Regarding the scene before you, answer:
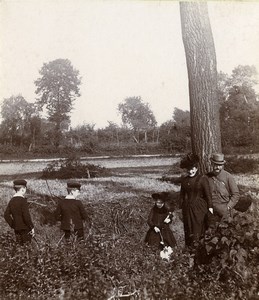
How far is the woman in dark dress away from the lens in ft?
15.1

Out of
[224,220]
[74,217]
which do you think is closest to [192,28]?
[224,220]

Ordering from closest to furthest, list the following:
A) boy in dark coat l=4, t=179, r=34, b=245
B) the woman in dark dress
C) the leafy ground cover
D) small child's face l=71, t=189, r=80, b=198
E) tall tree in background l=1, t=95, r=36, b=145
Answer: the leafy ground cover, the woman in dark dress, boy in dark coat l=4, t=179, r=34, b=245, small child's face l=71, t=189, r=80, b=198, tall tree in background l=1, t=95, r=36, b=145

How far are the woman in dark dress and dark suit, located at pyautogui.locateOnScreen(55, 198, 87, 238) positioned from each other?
1.22 metres

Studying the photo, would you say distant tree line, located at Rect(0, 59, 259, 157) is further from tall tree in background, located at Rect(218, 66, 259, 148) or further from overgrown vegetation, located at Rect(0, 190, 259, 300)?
overgrown vegetation, located at Rect(0, 190, 259, 300)

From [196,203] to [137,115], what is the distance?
1.43 m

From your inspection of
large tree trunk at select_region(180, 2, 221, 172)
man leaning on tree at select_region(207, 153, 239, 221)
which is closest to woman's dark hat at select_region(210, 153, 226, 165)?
man leaning on tree at select_region(207, 153, 239, 221)

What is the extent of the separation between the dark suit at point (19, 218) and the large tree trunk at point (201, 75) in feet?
7.22

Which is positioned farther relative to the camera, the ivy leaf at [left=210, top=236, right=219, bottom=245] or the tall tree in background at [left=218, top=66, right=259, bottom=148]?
the tall tree in background at [left=218, top=66, right=259, bottom=148]

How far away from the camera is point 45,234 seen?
4.90 meters

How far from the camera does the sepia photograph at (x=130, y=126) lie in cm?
479

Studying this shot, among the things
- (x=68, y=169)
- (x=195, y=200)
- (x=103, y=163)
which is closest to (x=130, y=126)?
(x=103, y=163)

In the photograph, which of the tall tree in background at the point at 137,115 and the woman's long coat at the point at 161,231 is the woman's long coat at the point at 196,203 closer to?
the woman's long coat at the point at 161,231

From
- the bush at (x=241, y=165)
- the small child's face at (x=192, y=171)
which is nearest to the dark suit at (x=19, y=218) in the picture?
the small child's face at (x=192, y=171)

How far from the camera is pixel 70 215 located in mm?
4805
